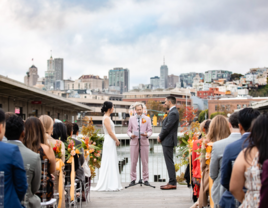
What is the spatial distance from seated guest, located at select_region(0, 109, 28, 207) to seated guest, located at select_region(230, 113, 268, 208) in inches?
69.2

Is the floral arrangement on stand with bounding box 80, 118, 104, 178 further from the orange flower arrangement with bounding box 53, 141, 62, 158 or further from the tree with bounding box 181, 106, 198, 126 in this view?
the tree with bounding box 181, 106, 198, 126

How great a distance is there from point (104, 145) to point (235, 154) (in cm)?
631

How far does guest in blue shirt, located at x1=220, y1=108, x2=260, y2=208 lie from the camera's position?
3.49 meters

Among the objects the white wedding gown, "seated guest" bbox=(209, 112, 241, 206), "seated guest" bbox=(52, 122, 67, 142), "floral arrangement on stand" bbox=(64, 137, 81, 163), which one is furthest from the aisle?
"seated guest" bbox=(209, 112, 241, 206)

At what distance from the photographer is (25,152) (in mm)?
3824

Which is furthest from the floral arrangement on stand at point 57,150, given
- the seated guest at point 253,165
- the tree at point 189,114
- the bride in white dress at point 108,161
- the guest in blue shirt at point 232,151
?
the tree at point 189,114

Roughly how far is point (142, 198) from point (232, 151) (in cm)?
506

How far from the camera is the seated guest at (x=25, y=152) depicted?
3.72 meters

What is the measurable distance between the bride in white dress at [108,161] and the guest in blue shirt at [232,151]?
18.8 ft

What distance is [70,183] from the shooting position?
6.44 meters

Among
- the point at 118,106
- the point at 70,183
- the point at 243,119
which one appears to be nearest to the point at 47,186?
the point at 70,183

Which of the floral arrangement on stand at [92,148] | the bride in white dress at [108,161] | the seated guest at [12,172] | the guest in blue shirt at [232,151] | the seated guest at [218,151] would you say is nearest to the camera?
the seated guest at [12,172]

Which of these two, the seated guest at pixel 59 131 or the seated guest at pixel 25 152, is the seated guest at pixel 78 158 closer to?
the seated guest at pixel 59 131

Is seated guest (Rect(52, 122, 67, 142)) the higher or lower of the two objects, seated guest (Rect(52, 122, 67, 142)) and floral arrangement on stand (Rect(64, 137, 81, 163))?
the higher
